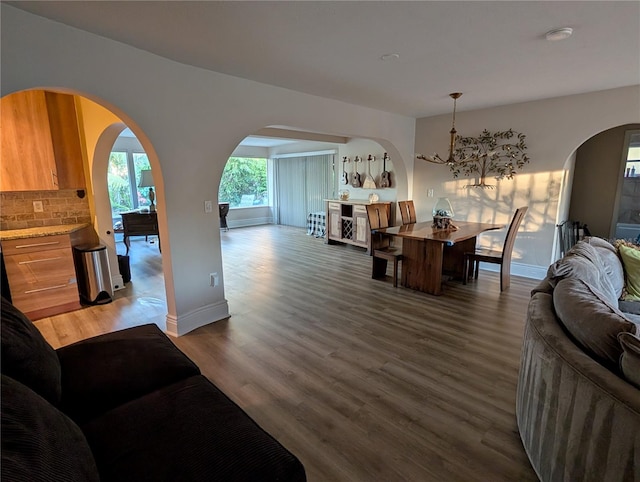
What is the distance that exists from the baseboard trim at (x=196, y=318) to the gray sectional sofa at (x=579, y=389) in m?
2.70

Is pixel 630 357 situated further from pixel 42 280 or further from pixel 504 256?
pixel 42 280

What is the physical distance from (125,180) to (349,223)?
536 centimetres

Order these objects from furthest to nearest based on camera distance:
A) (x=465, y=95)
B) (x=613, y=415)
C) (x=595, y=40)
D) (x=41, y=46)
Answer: (x=465, y=95) → (x=595, y=40) → (x=41, y=46) → (x=613, y=415)

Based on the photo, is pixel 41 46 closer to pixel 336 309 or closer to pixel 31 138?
pixel 31 138

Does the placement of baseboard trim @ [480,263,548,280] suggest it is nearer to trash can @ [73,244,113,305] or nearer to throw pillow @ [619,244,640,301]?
throw pillow @ [619,244,640,301]

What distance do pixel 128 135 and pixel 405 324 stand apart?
7198mm

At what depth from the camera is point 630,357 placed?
3.97ft

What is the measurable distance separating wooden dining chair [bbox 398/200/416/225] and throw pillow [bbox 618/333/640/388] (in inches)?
162

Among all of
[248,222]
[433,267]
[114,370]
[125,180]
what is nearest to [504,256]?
[433,267]

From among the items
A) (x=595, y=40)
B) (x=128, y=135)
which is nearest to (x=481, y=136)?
(x=595, y=40)

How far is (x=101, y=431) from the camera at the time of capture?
1.28 meters

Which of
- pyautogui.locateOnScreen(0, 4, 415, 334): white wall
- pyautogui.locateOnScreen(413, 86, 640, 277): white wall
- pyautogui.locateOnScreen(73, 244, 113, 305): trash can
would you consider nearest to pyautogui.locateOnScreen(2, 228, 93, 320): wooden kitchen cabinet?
pyautogui.locateOnScreen(73, 244, 113, 305): trash can

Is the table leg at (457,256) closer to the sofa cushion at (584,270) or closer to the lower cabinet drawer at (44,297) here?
the sofa cushion at (584,270)

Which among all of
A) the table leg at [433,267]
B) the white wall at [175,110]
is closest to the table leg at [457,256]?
the table leg at [433,267]
